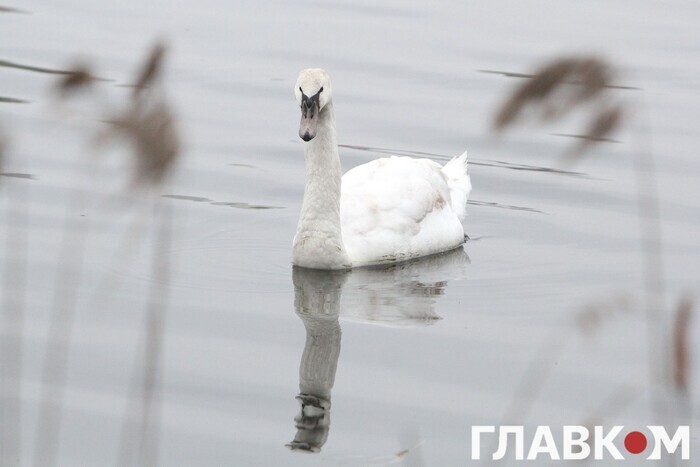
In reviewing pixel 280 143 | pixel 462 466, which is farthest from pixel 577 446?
pixel 280 143

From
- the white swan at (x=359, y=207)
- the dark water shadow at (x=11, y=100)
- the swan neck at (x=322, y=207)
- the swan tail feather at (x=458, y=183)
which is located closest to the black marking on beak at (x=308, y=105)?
the white swan at (x=359, y=207)

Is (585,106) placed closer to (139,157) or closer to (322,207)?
(139,157)

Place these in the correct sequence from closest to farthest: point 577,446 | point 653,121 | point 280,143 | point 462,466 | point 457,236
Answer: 1. point 462,466
2. point 577,446
3. point 457,236
4. point 280,143
5. point 653,121

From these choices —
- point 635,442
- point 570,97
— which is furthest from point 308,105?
point 570,97

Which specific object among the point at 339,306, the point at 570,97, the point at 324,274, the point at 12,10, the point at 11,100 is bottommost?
the point at 570,97

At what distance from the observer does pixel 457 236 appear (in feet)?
32.8

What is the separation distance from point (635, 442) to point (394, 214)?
3563mm

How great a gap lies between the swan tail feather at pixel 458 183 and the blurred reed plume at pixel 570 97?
686cm

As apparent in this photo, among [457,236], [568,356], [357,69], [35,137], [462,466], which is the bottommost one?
[462,466]

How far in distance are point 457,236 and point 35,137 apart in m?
3.67

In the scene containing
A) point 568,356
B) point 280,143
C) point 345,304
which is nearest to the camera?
point 568,356

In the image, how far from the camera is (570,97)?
11.2 ft

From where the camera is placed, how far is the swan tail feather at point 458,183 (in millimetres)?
10617

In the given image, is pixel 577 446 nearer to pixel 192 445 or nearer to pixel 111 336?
pixel 192 445
